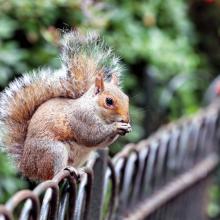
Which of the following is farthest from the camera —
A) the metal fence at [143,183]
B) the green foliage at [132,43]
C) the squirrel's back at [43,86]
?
the green foliage at [132,43]

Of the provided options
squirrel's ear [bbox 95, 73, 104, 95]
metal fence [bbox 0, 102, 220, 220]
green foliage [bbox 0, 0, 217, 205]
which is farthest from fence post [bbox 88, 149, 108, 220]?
green foliage [bbox 0, 0, 217, 205]

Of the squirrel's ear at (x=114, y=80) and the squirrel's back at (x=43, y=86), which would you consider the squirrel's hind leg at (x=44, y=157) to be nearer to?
the squirrel's back at (x=43, y=86)

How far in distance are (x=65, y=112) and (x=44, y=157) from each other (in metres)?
0.15

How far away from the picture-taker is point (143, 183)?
2.69 meters

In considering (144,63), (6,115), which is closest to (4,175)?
(6,115)

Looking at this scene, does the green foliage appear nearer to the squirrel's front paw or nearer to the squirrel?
the squirrel

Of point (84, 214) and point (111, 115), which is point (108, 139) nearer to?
point (111, 115)

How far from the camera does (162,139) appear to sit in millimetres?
2850

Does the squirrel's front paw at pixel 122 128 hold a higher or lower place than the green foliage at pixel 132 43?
lower

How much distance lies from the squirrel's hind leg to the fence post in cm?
10

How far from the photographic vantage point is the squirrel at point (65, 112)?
2.08m

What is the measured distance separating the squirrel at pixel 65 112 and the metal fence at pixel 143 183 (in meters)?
0.08

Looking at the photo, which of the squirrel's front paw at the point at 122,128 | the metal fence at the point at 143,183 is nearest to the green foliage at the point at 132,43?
the metal fence at the point at 143,183

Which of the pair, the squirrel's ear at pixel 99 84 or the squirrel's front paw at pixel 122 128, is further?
the squirrel's ear at pixel 99 84
